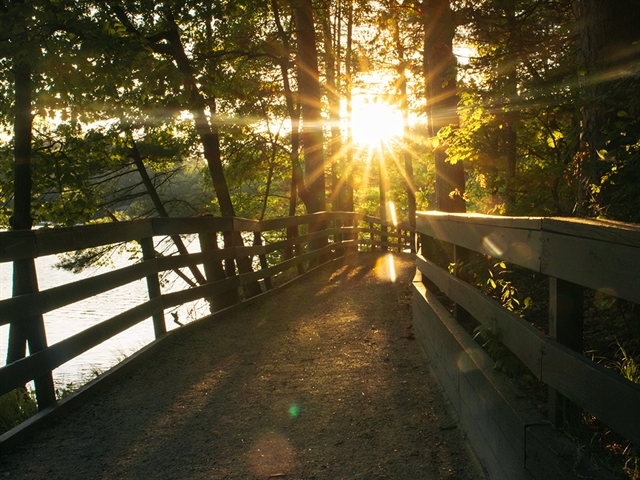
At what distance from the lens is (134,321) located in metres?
6.09

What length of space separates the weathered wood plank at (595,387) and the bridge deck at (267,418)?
1.18 meters

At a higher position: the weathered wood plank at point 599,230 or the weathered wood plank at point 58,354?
the weathered wood plank at point 599,230

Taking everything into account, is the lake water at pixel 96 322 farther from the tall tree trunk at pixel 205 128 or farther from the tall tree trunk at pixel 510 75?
the tall tree trunk at pixel 510 75

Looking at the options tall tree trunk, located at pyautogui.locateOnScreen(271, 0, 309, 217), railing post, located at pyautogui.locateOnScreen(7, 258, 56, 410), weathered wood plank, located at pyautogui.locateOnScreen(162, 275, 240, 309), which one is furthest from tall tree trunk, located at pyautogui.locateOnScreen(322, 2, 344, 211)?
railing post, located at pyautogui.locateOnScreen(7, 258, 56, 410)

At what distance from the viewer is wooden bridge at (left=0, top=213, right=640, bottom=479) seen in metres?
2.47

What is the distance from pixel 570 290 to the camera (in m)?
2.58

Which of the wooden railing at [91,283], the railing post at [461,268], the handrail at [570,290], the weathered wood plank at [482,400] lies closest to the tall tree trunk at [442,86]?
the wooden railing at [91,283]

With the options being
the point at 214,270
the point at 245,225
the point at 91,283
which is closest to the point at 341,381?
the point at 91,283

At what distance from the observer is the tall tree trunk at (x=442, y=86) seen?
8953mm

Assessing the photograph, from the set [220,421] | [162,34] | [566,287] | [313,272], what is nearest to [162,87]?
[162,34]

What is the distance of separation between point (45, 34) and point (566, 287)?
9.09 metres

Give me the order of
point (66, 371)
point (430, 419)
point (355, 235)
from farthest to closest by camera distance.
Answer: point (355, 235) < point (66, 371) < point (430, 419)

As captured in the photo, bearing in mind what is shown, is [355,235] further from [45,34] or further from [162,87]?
[45,34]

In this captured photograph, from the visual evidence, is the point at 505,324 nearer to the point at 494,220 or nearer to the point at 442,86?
the point at 494,220
